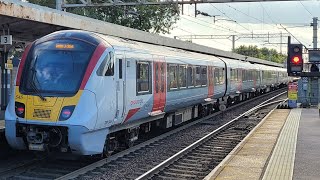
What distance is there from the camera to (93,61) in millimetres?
9352

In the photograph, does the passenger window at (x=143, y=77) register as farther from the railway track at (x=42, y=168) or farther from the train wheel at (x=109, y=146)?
the railway track at (x=42, y=168)

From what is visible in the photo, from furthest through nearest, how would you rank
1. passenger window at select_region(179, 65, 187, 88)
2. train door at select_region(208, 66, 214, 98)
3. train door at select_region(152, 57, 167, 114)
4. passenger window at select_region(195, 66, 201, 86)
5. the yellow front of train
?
train door at select_region(208, 66, 214, 98)
passenger window at select_region(195, 66, 201, 86)
passenger window at select_region(179, 65, 187, 88)
train door at select_region(152, 57, 167, 114)
the yellow front of train

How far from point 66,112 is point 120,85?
1645 mm

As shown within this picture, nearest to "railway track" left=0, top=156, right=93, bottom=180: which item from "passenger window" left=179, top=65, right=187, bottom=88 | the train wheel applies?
the train wheel

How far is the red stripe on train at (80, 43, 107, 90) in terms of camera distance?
9.14 m

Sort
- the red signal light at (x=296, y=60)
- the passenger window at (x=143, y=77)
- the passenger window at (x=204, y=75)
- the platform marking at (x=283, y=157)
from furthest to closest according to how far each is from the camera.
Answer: the passenger window at (x=204, y=75) → the red signal light at (x=296, y=60) → the passenger window at (x=143, y=77) → the platform marking at (x=283, y=157)

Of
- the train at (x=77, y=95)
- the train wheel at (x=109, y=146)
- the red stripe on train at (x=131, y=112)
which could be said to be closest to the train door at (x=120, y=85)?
the train at (x=77, y=95)

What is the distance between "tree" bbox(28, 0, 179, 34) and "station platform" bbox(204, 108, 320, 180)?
2868cm

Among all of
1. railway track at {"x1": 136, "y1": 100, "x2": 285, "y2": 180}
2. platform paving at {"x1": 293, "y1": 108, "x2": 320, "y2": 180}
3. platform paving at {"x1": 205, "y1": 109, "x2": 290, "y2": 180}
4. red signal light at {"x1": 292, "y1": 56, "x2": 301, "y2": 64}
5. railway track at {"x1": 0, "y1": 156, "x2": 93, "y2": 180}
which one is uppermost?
red signal light at {"x1": 292, "y1": 56, "x2": 301, "y2": 64}

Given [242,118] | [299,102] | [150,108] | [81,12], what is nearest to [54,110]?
[150,108]

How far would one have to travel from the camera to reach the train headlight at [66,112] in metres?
8.91

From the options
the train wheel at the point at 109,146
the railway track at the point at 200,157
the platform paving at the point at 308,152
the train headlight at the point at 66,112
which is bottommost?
the railway track at the point at 200,157

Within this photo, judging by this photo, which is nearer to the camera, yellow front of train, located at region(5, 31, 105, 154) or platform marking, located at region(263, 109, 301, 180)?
platform marking, located at region(263, 109, 301, 180)

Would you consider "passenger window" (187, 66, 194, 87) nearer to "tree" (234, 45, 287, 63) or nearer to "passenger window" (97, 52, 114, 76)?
"passenger window" (97, 52, 114, 76)
